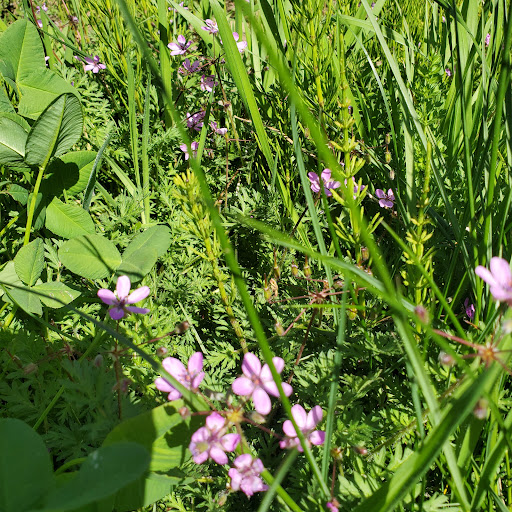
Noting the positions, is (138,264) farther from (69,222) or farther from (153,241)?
(69,222)

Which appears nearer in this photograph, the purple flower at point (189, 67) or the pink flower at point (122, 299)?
the pink flower at point (122, 299)

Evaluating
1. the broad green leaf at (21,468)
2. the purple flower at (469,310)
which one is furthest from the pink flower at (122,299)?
the purple flower at (469,310)

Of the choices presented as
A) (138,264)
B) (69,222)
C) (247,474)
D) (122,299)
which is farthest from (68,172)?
(247,474)

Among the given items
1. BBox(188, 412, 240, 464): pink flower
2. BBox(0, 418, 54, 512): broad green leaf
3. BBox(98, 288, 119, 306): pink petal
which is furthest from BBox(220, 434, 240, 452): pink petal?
BBox(98, 288, 119, 306): pink petal

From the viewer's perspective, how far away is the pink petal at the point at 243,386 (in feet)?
2.93

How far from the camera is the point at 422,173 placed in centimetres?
184

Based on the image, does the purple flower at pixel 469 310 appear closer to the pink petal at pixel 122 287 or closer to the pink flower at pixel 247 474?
the pink flower at pixel 247 474

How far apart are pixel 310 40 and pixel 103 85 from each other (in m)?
1.37

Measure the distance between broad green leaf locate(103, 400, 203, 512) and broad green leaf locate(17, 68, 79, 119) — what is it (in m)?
1.48

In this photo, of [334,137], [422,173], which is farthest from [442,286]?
[334,137]

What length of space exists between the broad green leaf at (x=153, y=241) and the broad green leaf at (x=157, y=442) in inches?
26.5

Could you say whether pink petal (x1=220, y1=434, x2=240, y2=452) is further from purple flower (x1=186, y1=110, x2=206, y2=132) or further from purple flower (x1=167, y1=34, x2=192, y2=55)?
purple flower (x1=167, y1=34, x2=192, y2=55)

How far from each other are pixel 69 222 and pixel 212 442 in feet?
4.05

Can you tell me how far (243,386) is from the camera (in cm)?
90
